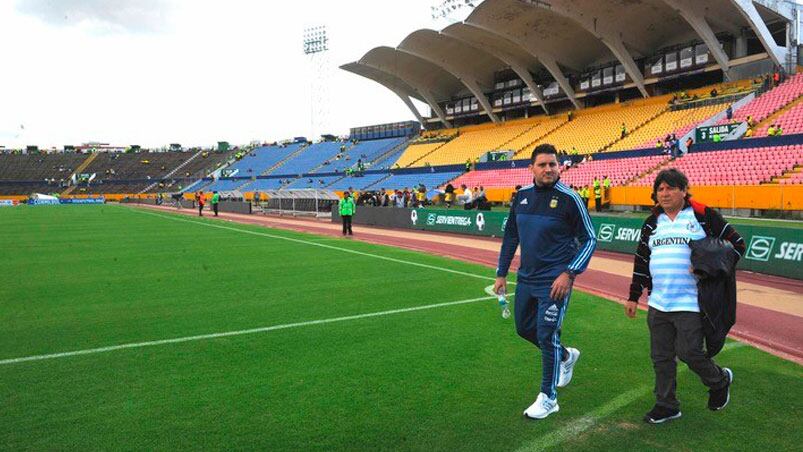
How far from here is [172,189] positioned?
84.6 metres

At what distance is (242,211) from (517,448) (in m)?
42.7

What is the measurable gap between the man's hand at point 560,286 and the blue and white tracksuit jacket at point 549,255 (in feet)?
0.25

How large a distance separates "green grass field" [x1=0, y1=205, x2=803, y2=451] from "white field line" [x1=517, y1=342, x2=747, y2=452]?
0.6 inches

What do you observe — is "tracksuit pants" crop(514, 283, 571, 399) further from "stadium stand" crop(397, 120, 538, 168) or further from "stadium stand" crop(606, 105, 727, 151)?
"stadium stand" crop(397, 120, 538, 168)

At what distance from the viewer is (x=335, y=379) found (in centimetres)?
498

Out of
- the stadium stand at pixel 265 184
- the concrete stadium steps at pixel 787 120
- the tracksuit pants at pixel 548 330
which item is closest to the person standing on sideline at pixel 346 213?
the tracksuit pants at pixel 548 330

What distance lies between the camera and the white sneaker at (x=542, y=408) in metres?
4.11

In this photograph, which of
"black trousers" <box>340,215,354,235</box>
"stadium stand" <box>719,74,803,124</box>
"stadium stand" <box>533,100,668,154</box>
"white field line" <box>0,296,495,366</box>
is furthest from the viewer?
"stadium stand" <box>533,100,668,154</box>

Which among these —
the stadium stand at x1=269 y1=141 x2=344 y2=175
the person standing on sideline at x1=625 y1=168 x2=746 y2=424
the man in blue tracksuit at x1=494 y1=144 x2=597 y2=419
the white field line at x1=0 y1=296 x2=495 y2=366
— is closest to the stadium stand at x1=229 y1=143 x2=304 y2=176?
the stadium stand at x1=269 y1=141 x2=344 y2=175

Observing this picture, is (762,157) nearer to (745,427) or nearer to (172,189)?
(745,427)

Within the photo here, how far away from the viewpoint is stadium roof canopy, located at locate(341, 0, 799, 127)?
34.3m

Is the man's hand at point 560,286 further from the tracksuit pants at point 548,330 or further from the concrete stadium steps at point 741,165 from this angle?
the concrete stadium steps at point 741,165

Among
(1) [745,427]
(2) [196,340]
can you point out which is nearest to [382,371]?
(2) [196,340]

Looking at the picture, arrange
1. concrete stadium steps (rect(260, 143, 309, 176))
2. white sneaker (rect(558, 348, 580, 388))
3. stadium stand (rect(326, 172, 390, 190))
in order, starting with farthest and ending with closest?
concrete stadium steps (rect(260, 143, 309, 176)), stadium stand (rect(326, 172, 390, 190)), white sneaker (rect(558, 348, 580, 388))
